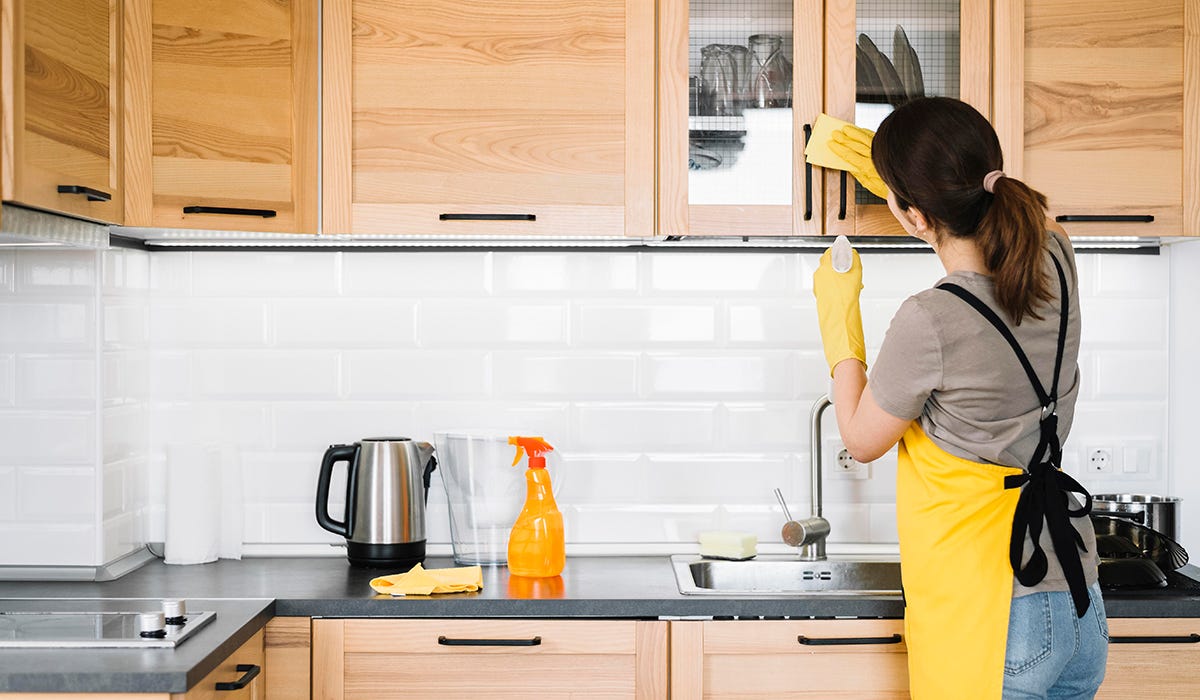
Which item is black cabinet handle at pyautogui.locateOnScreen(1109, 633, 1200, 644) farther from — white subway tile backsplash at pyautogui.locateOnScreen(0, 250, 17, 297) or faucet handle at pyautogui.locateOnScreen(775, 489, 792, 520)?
white subway tile backsplash at pyautogui.locateOnScreen(0, 250, 17, 297)

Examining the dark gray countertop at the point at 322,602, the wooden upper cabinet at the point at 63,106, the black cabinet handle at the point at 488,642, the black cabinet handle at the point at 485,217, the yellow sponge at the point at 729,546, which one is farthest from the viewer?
the yellow sponge at the point at 729,546

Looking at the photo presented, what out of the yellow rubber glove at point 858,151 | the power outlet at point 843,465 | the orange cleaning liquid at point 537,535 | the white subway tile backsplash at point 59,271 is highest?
the yellow rubber glove at point 858,151

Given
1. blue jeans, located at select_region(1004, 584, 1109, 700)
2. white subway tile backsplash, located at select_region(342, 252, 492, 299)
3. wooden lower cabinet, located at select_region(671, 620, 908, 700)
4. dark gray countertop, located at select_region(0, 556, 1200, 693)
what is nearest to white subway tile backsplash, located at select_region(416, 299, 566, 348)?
white subway tile backsplash, located at select_region(342, 252, 492, 299)

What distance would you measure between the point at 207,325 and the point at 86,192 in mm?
642

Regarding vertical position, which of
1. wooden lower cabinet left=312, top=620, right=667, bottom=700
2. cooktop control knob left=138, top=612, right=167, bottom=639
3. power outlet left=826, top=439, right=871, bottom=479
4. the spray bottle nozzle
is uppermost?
the spray bottle nozzle

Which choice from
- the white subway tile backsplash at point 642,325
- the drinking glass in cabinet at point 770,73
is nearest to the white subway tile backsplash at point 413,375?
the white subway tile backsplash at point 642,325

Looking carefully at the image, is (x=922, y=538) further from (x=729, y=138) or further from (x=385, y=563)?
(x=385, y=563)

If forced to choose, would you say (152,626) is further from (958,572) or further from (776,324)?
(776,324)

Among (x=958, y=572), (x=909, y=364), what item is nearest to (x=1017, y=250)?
(x=909, y=364)

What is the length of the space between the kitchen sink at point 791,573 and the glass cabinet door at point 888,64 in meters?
0.72

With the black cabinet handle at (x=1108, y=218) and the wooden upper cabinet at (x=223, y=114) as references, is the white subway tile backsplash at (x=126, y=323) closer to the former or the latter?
the wooden upper cabinet at (x=223, y=114)

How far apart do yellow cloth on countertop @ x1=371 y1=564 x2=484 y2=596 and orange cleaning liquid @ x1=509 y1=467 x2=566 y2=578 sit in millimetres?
108

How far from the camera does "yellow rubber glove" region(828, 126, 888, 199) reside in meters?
2.13

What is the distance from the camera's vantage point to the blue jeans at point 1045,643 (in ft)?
5.73
